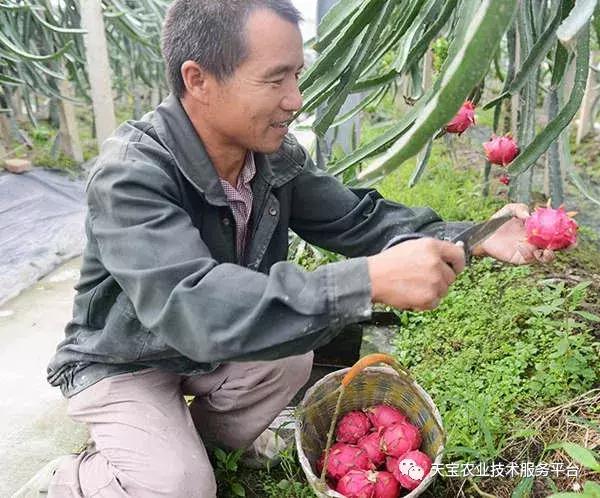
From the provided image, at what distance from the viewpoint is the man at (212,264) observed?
3.14 ft

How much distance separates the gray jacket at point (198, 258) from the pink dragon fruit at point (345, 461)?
346mm

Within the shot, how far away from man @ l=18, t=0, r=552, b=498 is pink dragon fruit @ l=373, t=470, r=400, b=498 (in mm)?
317

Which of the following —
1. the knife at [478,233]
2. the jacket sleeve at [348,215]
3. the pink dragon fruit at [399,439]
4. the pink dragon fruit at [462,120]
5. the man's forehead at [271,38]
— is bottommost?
the pink dragon fruit at [399,439]

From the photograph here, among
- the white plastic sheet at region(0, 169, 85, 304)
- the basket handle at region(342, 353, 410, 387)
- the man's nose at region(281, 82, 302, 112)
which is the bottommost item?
the white plastic sheet at region(0, 169, 85, 304)

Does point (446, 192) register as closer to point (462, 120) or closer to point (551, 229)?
point (462, 120)

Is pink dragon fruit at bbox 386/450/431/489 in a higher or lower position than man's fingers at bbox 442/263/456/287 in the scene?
lower

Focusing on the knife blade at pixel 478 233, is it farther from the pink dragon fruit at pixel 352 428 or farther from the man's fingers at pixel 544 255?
the pink dragon fruit at pixel 352 428

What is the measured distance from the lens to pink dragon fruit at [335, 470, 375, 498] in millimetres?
1257

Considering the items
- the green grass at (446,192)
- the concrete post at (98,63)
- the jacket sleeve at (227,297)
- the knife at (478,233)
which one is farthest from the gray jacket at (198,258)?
the concrete post at (98,63)

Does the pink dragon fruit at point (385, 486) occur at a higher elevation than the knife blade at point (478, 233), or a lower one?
lower

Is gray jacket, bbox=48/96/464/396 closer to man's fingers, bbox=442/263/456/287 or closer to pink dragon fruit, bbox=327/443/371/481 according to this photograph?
man's fingers, bbox=442/263/456/287

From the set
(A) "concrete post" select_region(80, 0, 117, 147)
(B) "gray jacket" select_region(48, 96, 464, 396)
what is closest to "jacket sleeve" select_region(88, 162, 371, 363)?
(B) "gray jacket" select_region(48, 96, 464, 396)

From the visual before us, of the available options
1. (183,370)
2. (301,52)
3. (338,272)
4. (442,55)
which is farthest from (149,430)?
(442,55)

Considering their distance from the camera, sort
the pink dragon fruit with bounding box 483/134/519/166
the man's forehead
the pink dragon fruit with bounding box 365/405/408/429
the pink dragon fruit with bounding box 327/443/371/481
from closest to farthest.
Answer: the man's forehead
the pink dragon fruit with bounding box 327/443/371/481
the pink dragon fruit with bounding box 365/405/408/429
the pink dragon fruit with bounding box 483/134/519/166
